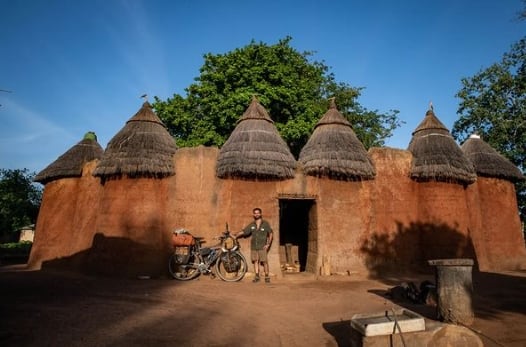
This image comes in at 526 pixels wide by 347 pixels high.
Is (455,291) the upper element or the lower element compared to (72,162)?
lower

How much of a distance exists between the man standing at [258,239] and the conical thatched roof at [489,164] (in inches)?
325

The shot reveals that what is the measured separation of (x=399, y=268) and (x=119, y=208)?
779cm

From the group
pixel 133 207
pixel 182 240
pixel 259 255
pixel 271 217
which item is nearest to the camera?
pixel 182 240

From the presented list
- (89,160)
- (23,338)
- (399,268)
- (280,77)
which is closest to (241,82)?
(280,77)

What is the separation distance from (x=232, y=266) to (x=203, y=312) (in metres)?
3.17

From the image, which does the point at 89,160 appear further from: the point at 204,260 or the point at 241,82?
the point at 241,82

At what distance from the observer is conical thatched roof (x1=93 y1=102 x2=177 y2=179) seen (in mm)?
8872

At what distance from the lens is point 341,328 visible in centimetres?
430

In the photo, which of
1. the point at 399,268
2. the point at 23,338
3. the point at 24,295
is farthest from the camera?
the point at 399,268

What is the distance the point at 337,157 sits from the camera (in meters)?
9.50

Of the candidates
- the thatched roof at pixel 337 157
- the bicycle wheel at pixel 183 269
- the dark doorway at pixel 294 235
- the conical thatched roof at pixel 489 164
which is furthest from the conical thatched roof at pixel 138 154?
the conical thatched roof at pixel 489 164

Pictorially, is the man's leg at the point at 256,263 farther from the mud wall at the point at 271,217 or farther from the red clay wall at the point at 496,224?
the red clay wall at the point at 496,224

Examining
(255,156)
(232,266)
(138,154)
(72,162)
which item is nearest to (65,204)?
(72,162)

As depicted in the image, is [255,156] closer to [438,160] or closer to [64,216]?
[438,160]
